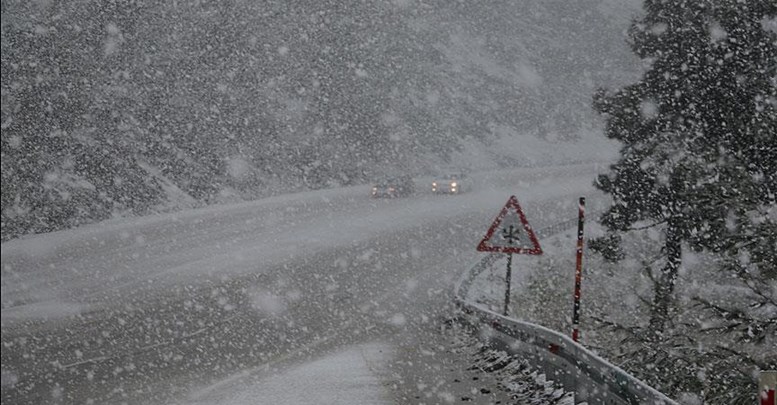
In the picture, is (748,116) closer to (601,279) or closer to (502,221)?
(502,221)

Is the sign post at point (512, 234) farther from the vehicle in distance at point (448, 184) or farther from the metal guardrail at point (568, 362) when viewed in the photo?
the vehicle in distance at point (448, 184)

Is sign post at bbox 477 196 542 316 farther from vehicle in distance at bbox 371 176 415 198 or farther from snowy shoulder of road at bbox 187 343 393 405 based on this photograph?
vehicle in distance at bbox 371 176 415 198

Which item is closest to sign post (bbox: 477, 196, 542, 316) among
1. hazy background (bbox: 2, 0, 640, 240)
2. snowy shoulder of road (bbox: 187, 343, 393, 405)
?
snowy shoulder of road (bbox: 187, 343, 393, 405)

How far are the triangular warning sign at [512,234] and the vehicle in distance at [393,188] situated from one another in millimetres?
26943

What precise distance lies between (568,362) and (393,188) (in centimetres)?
3081

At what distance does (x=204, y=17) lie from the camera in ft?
138

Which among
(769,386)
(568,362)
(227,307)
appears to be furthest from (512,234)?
(769,386)

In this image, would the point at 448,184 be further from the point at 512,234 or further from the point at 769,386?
the point at 769,386

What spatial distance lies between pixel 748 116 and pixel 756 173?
3.19 m

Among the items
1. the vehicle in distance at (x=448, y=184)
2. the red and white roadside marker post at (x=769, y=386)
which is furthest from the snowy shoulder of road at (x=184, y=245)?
the red and white roadside marker post at (x=769, y=386)

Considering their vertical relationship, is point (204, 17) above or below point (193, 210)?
above

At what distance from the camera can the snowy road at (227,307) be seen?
10320mm

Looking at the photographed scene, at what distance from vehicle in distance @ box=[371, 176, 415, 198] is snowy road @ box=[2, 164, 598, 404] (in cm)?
739

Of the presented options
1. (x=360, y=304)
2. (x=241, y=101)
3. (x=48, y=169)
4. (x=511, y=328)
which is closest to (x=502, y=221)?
(x=511, y=328)
